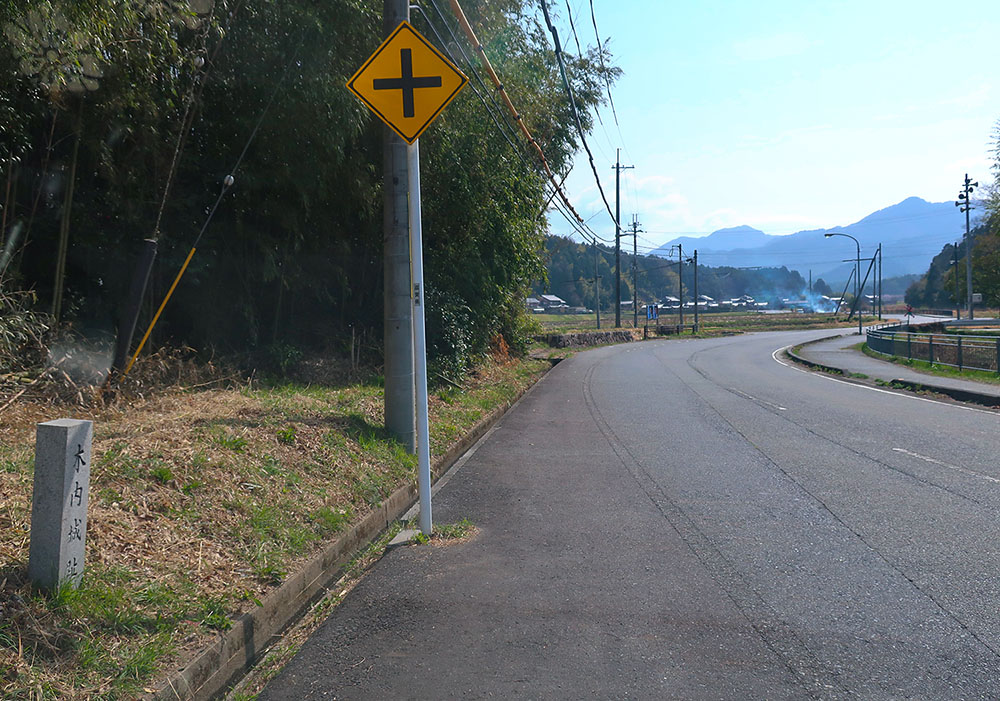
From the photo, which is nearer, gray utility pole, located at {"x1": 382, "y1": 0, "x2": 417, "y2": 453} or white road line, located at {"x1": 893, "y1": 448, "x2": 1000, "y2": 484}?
white road line, located at {"x1": 893, "y1": 448, "x2": 1000, "y2": 484}

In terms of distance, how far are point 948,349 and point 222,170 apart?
2204cm

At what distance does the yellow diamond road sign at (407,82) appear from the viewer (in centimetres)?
625

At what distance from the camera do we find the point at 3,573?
387 cm

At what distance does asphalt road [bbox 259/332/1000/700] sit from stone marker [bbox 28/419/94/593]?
119 cm

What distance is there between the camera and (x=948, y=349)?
79.0 ft

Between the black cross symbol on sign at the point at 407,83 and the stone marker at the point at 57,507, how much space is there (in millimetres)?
3513

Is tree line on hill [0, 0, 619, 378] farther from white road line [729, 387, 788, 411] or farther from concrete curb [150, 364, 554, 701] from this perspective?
white road line [729, 387, 788, 411]

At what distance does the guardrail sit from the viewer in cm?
2117

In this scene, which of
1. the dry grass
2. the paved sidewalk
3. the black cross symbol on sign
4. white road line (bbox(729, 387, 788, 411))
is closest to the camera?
the dry grass

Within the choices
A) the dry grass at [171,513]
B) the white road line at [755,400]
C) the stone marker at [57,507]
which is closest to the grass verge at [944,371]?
the white road line at [755,400]

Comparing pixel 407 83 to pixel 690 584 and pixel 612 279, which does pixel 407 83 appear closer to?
pixel 690 584

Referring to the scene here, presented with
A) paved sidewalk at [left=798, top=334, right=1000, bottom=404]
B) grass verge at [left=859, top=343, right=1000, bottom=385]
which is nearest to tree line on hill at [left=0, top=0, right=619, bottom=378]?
paved sidewalk at [left=798, top=334, right=1000, bottom=404]

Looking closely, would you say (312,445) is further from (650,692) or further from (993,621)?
(993,621)

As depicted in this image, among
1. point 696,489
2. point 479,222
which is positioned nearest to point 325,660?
point 696,489
